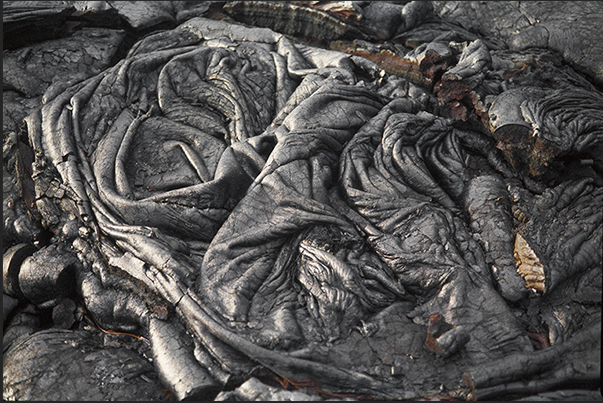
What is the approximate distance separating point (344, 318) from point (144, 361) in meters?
1.13

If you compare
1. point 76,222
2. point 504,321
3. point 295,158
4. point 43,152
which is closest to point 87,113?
point 43,152

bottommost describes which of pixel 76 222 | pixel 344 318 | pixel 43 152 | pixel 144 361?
pixel 144 361

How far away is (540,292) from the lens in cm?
277

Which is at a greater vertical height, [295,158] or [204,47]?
[204,47]

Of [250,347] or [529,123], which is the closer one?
[250,347]

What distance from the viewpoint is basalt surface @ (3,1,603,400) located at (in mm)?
2596

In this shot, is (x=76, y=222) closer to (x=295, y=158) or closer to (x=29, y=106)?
(x=29, y=106)

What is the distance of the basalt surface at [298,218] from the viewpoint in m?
2.60

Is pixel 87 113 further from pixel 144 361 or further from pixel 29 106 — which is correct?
pixel 144 361

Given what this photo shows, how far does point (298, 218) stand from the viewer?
118 inches

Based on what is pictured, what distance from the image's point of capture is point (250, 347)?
254 centimetres

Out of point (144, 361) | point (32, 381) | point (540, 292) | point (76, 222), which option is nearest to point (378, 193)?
point (540, 292)

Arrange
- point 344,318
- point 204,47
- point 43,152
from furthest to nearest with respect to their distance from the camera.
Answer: point 204,47 < point 43,152 < point 344,318

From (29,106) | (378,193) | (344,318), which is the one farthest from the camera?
(29,106)
